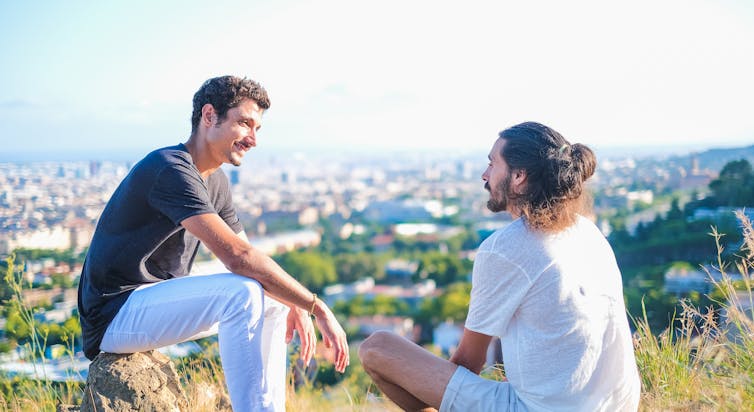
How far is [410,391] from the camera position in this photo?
1727mm

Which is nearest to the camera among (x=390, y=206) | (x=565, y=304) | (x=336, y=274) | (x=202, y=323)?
(x=565, y=304)

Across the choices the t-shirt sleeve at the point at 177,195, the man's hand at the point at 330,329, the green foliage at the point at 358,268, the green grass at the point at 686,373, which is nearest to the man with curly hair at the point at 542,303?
the man's hand at the point at 330,329

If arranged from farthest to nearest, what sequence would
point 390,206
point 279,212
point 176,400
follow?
point 390,206 < point 279,212 < point 176,400

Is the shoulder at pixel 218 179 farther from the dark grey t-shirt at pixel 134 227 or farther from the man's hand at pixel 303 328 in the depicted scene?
the man's hand at pixel 303 328

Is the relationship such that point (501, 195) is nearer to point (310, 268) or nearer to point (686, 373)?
point (686, 373)

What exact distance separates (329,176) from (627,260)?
222ft

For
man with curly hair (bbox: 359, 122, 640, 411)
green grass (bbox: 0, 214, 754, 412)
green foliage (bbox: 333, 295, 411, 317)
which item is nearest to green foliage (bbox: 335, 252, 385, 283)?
green foliage (bbox: 333, 295, 411, 317)

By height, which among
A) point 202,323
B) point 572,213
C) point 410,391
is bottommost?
point 410,391

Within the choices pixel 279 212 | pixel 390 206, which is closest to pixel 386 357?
pixel 279 212

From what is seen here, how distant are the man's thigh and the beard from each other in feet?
2.10

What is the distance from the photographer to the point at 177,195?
1.74 meters

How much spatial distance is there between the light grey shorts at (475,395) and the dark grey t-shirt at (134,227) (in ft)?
2.55

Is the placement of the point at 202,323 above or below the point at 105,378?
above

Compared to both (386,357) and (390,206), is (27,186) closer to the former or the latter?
(386,357)
